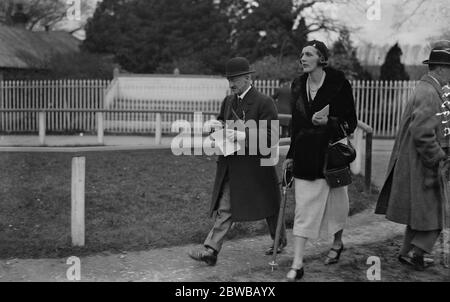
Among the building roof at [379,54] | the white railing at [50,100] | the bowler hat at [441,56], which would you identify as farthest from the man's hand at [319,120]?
the building roof at [379,54]

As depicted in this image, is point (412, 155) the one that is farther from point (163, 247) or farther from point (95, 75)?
point (95, 75)

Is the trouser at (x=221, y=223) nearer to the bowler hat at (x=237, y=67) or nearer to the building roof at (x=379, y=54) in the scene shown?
→ the bowler hat at (x=237, y=67)

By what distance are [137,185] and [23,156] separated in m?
4.10

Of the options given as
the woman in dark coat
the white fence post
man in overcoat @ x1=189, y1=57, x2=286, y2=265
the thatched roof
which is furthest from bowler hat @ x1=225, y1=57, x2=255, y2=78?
the thatched roof

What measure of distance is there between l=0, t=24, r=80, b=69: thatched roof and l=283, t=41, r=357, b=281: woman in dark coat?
829 inches

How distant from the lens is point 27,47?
29.2 metres

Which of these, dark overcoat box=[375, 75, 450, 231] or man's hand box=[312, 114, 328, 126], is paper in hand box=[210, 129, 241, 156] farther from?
dark overcoat box=[375, 75, 450, 231]

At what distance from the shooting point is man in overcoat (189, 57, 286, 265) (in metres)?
5.23

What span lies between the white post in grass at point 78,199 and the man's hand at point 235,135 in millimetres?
1444

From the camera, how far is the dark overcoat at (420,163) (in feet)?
15.9

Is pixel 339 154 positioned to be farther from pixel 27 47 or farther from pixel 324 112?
pixel 27 47
